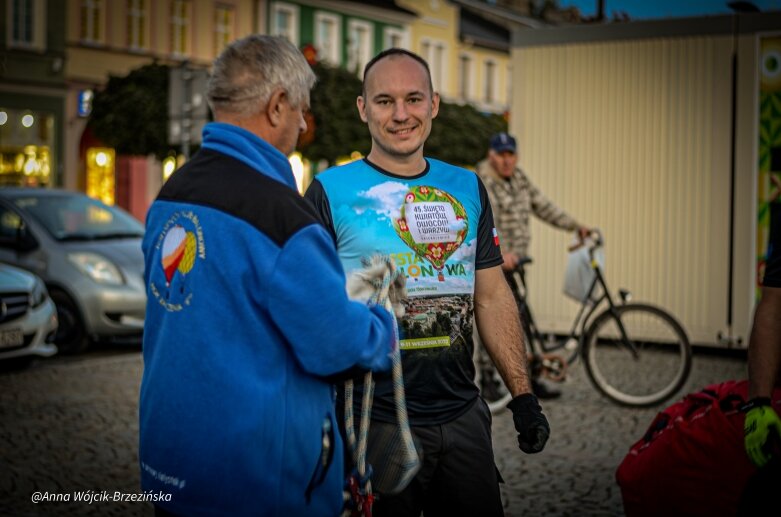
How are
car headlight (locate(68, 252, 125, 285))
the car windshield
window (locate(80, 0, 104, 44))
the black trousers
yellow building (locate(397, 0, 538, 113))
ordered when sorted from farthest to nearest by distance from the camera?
yellow building (locate(397, 0, 538, 113)) → window (locate(80, 0, 104, 44)) → the car windshield → car headlight (locate(68, 252, 125, 285)) → the black trousers

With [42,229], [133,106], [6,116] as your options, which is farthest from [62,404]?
[6,116]

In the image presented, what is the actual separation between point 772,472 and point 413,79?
61.9 inches

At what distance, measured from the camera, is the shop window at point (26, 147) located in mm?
31438

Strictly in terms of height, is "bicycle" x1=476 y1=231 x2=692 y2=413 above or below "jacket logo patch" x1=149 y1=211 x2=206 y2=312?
below

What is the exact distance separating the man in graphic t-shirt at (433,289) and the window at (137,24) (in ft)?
111

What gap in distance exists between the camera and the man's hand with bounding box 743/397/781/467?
3102mm

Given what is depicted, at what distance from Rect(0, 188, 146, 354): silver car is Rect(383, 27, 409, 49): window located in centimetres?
3518

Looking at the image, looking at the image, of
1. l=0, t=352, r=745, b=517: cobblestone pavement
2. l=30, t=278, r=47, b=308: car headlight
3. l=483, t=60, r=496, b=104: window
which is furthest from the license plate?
l=483, t=60, r=496, b=104: window

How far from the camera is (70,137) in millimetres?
33219

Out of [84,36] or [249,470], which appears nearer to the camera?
[249,470]

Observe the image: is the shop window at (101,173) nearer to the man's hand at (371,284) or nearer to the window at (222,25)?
the window at (222,25)

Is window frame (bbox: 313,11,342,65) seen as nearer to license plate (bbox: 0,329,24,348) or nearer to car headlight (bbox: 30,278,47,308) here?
car headlight (bbox: 30,278,47,308)

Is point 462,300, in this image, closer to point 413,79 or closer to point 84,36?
point 413,79

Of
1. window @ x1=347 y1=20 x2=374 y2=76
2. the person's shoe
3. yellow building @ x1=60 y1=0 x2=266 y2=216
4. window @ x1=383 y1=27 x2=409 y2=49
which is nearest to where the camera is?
the person's shoe
